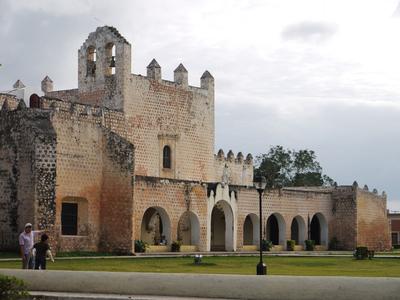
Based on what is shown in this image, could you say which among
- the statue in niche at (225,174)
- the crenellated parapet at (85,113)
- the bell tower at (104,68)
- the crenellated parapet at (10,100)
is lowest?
the statue in niche at (225,174)

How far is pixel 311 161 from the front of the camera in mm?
76688

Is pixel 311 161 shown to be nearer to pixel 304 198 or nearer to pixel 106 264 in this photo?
pixel 304 198

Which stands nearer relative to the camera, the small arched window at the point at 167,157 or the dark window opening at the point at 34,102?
the dark window opening at the point at 34,102

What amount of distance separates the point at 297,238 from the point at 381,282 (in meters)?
36.5

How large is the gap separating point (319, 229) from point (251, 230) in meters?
5.58

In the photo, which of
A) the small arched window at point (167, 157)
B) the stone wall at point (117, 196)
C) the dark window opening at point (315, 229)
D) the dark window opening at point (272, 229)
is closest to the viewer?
the stone wall at point (117, 196)

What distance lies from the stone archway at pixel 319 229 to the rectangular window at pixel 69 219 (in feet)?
66.4

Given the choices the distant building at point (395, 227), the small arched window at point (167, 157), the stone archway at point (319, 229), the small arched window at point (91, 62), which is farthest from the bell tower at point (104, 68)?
the distant building at point (395, 227)

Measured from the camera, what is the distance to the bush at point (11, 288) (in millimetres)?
13695

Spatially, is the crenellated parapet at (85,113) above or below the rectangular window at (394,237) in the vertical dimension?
above

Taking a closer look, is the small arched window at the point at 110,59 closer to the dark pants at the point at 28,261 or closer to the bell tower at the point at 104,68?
the bell tower at the point at 104,68

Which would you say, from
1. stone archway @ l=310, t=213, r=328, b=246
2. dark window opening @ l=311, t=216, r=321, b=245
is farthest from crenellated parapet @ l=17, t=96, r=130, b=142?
dark window opening @ l=311, t=216, r=321, b=245

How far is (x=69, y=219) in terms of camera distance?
33438 millimetres

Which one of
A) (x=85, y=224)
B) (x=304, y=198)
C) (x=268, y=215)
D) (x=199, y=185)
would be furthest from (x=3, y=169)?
(x=304, y=198)
